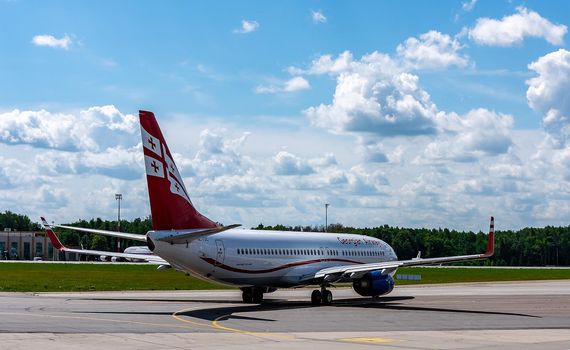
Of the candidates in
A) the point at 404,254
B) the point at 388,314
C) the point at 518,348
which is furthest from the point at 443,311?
the point at 404,254

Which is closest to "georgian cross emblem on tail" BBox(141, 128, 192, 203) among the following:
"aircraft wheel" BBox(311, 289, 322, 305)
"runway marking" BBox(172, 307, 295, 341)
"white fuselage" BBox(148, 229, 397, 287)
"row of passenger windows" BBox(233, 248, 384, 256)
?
"white fuselage" BBox(148, 229, 397, 287)

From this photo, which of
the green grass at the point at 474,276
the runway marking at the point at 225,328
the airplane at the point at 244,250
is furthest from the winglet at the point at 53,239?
the green grass at the point at 474,276

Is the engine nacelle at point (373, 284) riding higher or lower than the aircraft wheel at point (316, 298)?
higher

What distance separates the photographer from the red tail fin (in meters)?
35.1

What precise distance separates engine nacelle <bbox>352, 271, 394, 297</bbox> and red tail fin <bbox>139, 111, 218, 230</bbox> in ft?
43.7

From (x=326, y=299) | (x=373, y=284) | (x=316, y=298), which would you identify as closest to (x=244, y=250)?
(x=316, y=298)

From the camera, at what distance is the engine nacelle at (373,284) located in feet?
151

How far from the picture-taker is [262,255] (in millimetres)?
42438

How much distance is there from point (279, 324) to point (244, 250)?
11247 mm

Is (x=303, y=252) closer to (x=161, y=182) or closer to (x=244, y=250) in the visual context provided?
(x=244, y=250)

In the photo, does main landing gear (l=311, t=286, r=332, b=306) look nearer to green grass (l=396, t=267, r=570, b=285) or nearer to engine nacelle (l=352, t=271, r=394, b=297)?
engine nacelle (l=352, t=271, r=394, b=297)

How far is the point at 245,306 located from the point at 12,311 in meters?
11.3

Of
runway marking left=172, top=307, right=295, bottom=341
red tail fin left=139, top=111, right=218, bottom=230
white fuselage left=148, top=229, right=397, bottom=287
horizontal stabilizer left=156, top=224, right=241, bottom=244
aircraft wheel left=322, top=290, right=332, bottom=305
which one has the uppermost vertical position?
red tail fin left=139, top=111, right=218, bottom=230

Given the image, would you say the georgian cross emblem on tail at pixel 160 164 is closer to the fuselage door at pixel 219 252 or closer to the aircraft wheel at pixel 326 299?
the fuselage door at pixel 219 252
